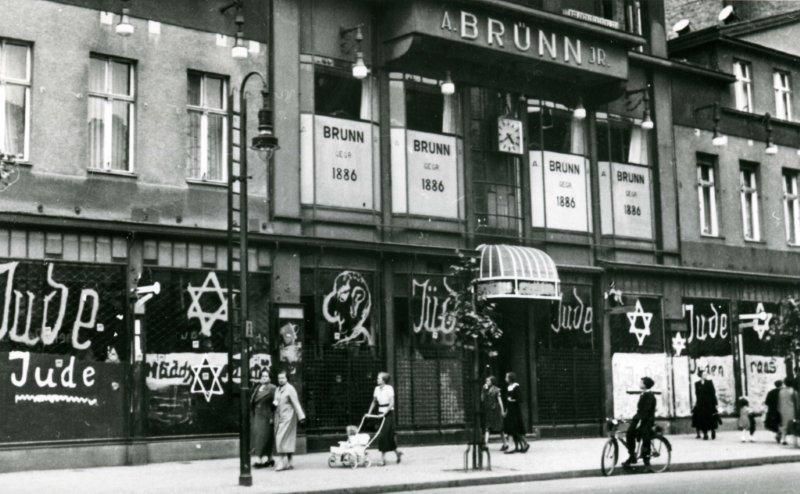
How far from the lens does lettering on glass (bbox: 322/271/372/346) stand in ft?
77.9

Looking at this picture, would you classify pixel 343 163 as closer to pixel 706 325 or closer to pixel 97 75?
pixel 97 75

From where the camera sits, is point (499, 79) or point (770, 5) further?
Answer: point (770, 5)

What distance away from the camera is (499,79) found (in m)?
27.3

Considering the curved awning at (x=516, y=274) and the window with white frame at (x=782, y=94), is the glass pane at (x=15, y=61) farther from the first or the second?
the window with white frame at (x=782, y=94)

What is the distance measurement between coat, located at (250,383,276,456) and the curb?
3774 millimetres

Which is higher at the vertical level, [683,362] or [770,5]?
[770,5]

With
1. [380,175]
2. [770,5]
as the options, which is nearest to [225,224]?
[380,175]

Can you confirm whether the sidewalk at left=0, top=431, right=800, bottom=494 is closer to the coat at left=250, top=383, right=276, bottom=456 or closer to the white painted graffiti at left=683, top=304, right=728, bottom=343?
the coat at left=250, top=383, right=276, bottom=456

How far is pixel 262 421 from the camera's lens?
64.5ft

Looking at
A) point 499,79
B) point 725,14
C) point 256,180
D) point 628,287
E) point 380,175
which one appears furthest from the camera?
point 725,14

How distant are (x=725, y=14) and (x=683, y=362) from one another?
1294 cm

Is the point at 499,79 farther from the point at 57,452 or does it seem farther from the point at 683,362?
the point at 57,452

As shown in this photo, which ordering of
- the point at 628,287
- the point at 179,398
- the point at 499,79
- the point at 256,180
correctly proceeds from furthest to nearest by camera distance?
the point at 628,287 < the point at 499,79 < the point at 256,180 < the point at 179,398

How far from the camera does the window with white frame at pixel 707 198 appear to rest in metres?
31.9
